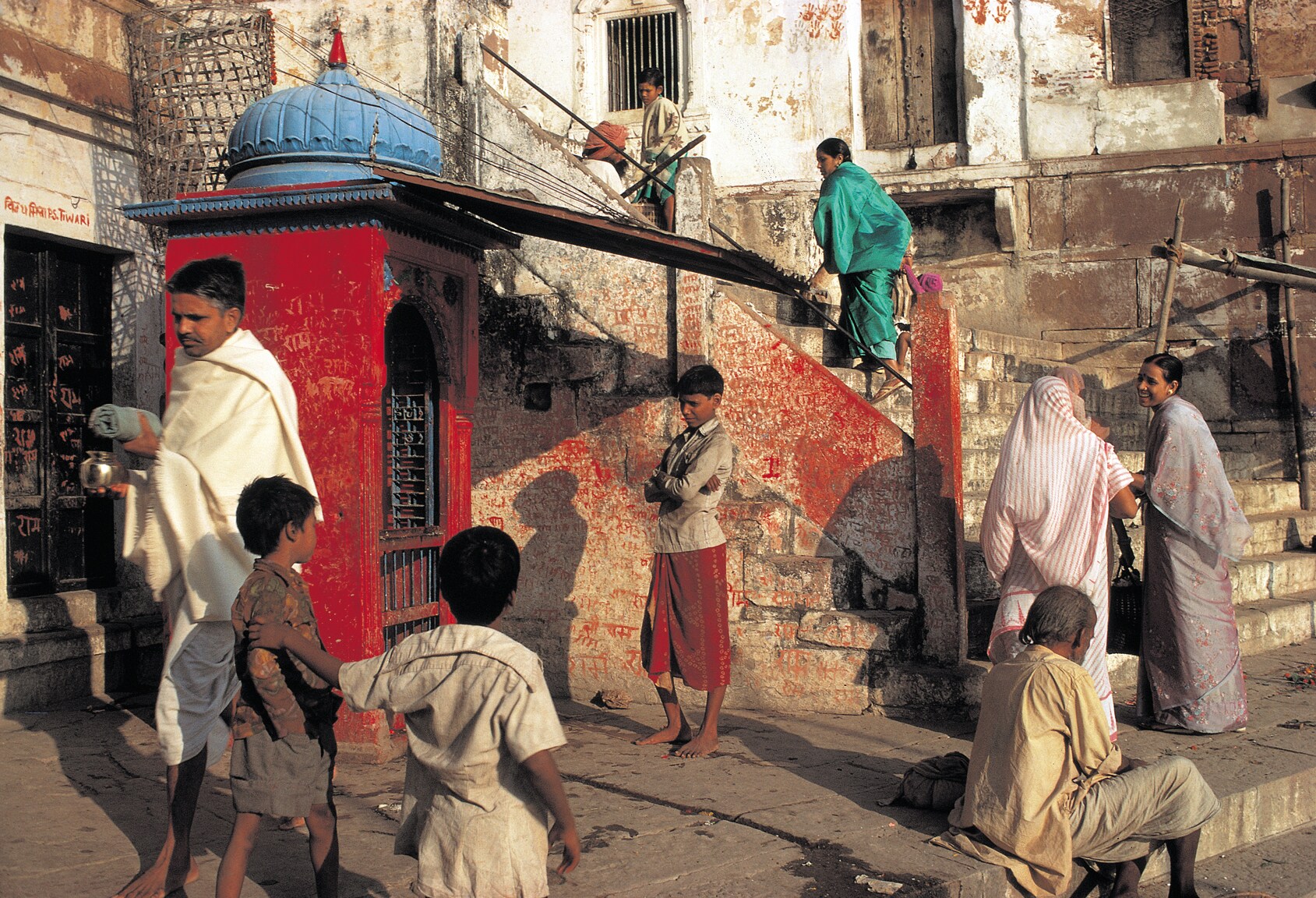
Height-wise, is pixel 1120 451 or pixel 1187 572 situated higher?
pixel 1120 451

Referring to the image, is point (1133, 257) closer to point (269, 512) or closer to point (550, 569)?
point (550, 569)

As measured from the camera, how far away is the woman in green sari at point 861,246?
24.6 ft

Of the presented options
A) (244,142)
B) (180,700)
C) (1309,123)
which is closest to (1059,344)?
(1309,123)

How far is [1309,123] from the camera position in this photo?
11281 mm

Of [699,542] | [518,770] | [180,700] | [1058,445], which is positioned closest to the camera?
[518,770]

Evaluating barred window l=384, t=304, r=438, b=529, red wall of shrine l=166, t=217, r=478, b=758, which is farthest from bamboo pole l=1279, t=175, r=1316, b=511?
red wall of shrine l=166, t=217, r=478, b=758

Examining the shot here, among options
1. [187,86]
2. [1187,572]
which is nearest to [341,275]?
[187,86]

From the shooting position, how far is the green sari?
24.6 feet

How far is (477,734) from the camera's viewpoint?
106 inches

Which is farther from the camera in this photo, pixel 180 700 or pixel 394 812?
pixel 394 812

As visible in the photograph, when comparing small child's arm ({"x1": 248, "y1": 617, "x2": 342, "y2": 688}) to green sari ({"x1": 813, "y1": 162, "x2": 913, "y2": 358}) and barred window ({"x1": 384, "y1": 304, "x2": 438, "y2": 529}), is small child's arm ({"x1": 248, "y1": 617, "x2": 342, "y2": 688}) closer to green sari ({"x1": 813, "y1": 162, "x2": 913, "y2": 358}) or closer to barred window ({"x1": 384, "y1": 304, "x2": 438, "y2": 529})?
barred window ({"x1": 384, "y1": 304, "x2": 438, "y2": 529})

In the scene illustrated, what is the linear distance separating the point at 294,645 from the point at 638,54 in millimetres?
11558

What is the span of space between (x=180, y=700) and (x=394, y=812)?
119cm

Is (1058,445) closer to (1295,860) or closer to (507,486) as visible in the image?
(1295,860)
